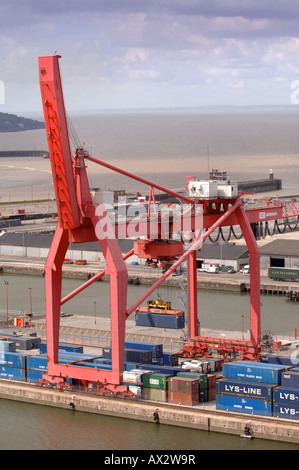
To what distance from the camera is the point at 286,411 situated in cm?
3797

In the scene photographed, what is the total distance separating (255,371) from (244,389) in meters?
1.38

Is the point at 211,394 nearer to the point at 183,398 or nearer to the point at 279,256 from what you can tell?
the point at 183,398

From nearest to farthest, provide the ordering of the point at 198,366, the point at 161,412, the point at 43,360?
the point at 161,412
the point at 198,366
the point at 43,360

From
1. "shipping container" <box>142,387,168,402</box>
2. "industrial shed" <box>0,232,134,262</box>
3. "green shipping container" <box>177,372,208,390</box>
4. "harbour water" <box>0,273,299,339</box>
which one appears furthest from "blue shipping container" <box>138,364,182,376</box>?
"industrial shed" <box>0,232,134,262</box>

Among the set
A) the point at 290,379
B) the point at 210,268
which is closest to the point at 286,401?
the point at 290,379

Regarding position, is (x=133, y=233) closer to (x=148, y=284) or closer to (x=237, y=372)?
(x=237, y=372)

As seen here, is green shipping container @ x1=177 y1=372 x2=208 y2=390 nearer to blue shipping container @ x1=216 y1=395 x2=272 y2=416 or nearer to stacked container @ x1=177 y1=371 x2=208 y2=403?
stacked container @ x1=177 y1=371 x2=208 y2=403

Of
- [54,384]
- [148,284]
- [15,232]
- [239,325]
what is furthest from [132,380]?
[15,232]

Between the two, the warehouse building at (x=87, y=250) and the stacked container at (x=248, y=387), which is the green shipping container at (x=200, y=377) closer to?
the stacked container at (x=248, y=387)

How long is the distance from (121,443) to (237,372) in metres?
5.69

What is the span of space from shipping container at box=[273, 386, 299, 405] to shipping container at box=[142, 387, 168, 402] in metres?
4.72

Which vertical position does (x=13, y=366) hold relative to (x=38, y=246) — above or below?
below

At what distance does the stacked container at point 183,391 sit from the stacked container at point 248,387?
0.96m
